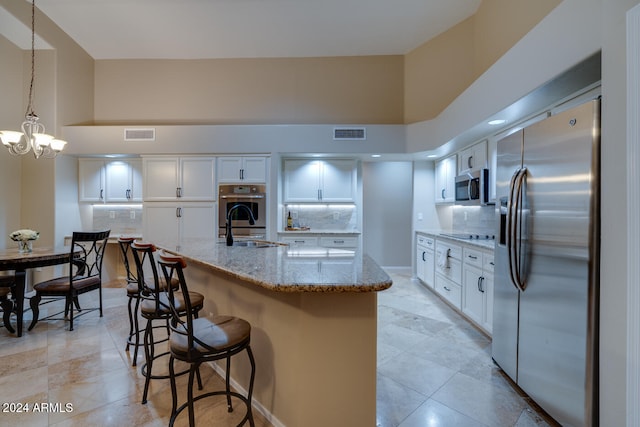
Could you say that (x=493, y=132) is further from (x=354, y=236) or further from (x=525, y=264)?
(x=354, y=236)

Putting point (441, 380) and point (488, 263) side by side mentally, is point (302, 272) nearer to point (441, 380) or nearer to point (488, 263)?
point (441, 380)

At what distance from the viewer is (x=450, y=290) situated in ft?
12.2

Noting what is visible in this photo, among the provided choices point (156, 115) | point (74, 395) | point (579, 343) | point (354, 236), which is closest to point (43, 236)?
point (156, 115)

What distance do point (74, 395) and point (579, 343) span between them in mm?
3227

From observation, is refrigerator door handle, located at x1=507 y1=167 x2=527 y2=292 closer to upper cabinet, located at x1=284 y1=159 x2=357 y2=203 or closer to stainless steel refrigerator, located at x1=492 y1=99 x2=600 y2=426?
stainless steel refrigerator, located at x1=492 y1=99 x2=600 y2=426

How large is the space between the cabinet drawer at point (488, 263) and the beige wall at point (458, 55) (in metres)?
2.56

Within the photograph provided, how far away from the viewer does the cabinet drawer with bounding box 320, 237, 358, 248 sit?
472cm

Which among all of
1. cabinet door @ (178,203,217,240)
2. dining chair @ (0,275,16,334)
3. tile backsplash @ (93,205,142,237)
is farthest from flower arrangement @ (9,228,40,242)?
tile backsplash @ (93,205,142,237)

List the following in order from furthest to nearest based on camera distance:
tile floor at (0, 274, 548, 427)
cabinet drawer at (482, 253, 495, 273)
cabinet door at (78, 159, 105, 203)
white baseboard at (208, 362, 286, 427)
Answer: cabinet door at (78, 159, 105, 203) < cabinet drawer at (482, 253, 495, 273) < tile floor at (0, 274, 548, 427) < white baseboard at (208, 362, 286, 427)

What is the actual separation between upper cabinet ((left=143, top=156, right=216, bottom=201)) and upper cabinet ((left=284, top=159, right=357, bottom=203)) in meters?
1.41

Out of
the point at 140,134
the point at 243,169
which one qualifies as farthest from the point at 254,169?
the point at 140,134

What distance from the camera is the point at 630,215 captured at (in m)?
1.29

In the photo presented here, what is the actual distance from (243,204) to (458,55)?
13.8 ft

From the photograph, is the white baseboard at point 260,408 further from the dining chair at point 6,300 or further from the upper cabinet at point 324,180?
the upper cabinet at point 324,180
